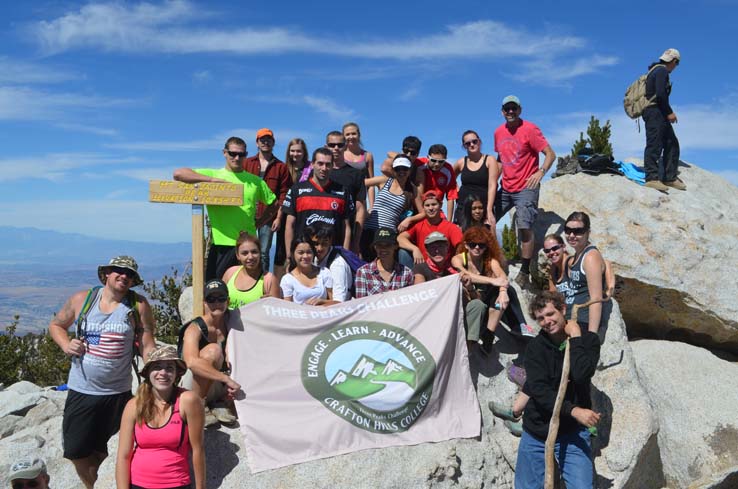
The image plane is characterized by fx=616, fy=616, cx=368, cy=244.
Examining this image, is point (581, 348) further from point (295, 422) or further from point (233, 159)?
point (233, 159)

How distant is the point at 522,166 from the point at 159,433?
7.03m

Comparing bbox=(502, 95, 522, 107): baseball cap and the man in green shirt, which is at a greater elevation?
bbox=(502, 95, 522, 107): baseball cap

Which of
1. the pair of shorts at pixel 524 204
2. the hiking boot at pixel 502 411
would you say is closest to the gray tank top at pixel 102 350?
the hiking boot at pixel 502 411

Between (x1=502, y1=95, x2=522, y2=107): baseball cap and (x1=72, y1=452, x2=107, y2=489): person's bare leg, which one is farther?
(x1=502, y1=95, x2=522, y2=107): baseball cap

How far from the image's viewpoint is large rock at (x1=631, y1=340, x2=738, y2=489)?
28.9 ft

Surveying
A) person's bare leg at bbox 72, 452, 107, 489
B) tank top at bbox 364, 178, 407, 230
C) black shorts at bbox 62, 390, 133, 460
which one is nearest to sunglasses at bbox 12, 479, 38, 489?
black shorts at bbox 62, 390, 133, 460

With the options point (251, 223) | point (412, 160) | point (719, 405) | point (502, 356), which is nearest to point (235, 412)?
point (251, 223)

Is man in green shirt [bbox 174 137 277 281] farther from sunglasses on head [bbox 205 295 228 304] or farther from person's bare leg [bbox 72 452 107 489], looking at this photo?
person's bare leg [bbox 72 452 107 489]

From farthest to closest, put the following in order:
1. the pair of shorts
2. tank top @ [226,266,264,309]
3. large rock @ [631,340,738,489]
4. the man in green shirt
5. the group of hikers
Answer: the pair of shorts
large rock @ [631,340,738,489]
the man in green shirt
tank top @ [226,266,264,309]
the group of hikers

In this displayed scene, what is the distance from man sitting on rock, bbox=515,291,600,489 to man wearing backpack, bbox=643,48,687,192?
7288 millimetres

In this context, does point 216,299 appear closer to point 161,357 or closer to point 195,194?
point 161,357

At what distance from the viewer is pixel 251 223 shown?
28.0 ft

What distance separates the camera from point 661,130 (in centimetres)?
1158

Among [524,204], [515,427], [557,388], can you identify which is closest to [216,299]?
[557,388]
